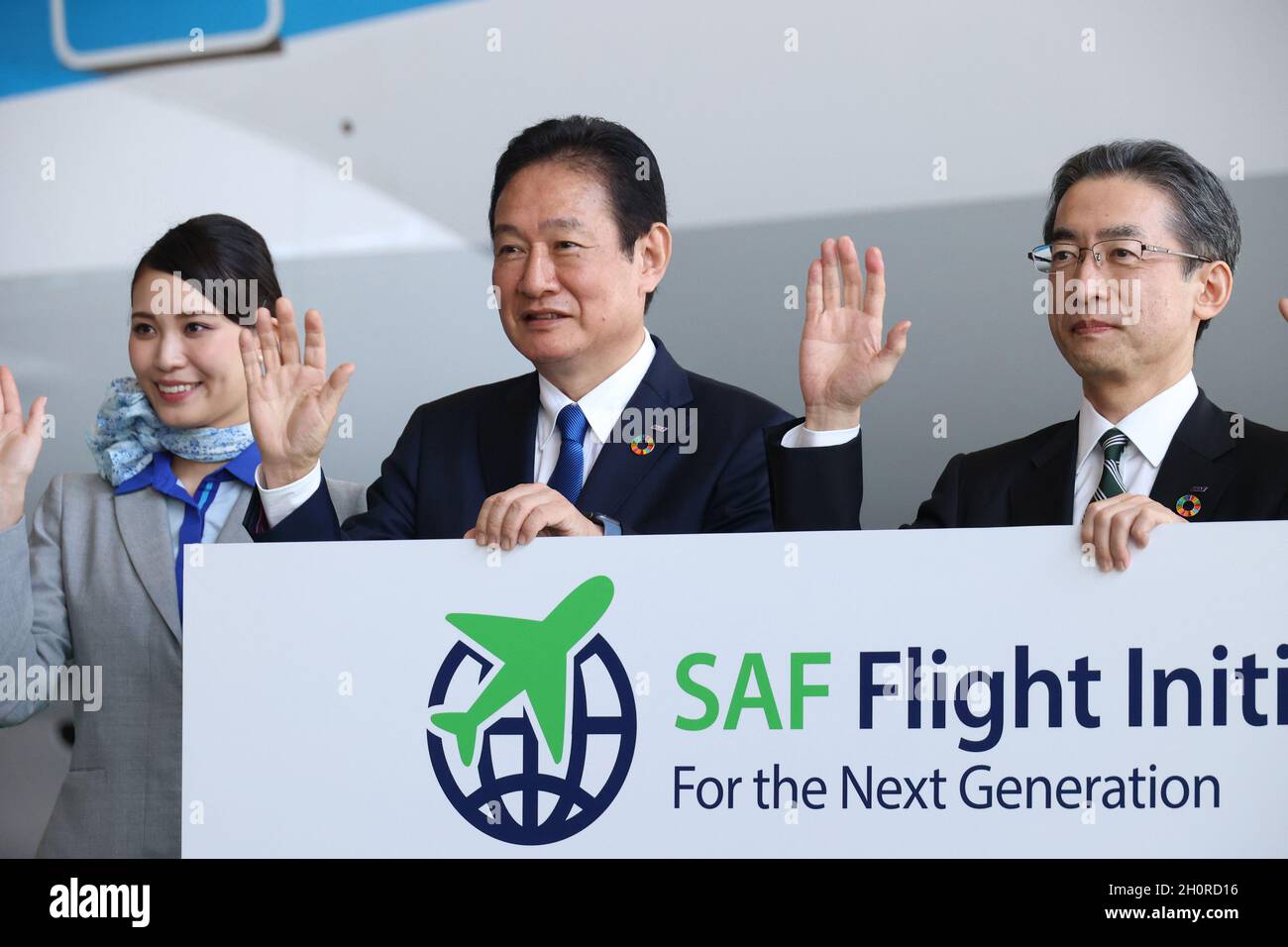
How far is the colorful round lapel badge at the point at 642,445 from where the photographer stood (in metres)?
2.37

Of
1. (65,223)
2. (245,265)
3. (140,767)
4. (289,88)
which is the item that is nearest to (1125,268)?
(245,265)

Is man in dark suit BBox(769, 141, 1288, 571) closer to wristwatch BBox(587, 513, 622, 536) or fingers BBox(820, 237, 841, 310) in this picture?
fingers BBox(820, 237, 841, 310)

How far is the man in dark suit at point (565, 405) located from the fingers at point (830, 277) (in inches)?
12.8

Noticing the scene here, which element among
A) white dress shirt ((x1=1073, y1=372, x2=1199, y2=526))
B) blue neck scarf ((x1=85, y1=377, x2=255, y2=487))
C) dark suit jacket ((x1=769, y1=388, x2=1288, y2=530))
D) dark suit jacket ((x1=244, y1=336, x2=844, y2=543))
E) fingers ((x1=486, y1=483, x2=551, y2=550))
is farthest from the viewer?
blue neck scarf ((x1=85, y1=377, x2=255, y2=487))

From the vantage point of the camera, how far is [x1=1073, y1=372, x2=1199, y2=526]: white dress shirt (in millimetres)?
2193

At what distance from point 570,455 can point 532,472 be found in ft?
0.27

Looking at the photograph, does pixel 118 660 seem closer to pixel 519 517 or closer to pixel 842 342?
pixel 519 517

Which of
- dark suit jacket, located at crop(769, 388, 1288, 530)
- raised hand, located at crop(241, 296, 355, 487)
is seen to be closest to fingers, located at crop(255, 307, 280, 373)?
raised hand, located at crop(241, 296, 355, 487)

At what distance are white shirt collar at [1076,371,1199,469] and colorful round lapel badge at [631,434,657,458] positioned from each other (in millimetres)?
730

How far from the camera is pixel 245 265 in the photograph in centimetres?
277

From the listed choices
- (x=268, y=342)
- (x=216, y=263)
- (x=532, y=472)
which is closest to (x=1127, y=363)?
(x=532, y=472)

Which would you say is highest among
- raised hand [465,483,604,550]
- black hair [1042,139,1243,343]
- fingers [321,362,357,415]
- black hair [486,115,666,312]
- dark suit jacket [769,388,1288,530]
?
black hair [486,115,666,312]

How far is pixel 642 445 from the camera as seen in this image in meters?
2.37
